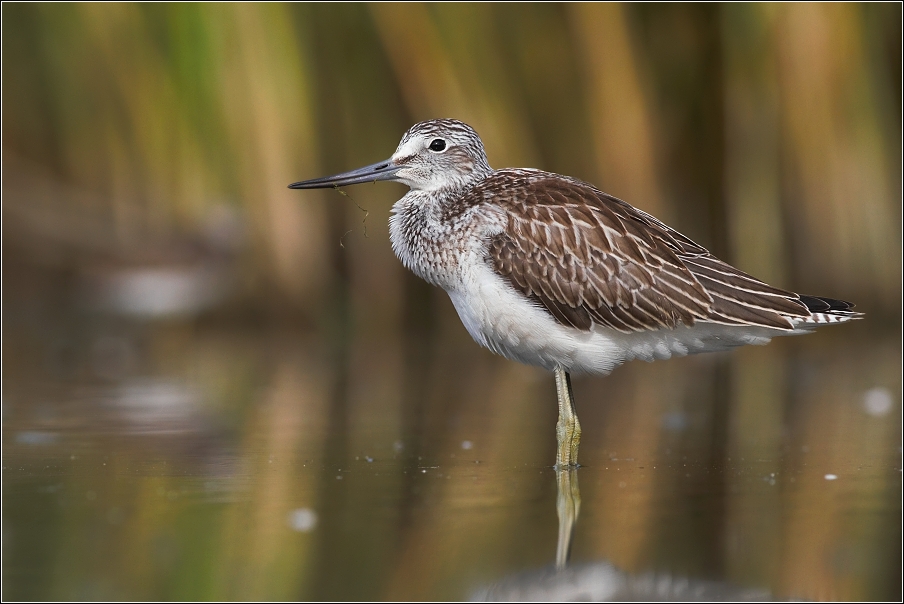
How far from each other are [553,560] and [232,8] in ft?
25.8

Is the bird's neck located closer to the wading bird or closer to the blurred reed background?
the wading bird

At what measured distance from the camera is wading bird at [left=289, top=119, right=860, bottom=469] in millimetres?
6879

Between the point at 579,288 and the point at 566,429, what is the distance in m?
0.76

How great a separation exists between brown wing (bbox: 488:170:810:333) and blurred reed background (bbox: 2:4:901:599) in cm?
77

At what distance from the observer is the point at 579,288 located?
6953mm

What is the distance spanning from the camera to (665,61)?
526 inches

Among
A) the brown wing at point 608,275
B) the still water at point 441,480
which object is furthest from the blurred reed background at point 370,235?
the brown wing at point 608,275

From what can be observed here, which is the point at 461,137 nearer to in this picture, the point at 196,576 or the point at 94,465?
the point at 94,465

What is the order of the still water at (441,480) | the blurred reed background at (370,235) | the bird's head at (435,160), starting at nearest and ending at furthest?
1. the still water at (441,480)
2. the blurred reed background at (370,235)
3. the bird's head at (435,160)

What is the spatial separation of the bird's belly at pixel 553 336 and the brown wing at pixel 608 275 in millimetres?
83

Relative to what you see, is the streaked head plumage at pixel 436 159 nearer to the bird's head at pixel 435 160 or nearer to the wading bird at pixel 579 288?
the bird's head at pixel 435 160

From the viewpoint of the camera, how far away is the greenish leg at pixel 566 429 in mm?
6738

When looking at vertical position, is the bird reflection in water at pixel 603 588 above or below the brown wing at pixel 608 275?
below

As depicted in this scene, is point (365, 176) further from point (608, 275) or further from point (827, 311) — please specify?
point (827, 311)
